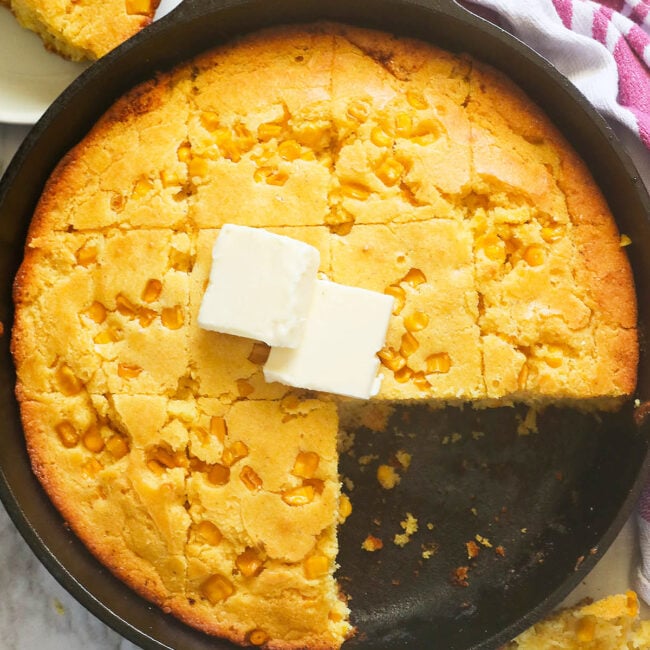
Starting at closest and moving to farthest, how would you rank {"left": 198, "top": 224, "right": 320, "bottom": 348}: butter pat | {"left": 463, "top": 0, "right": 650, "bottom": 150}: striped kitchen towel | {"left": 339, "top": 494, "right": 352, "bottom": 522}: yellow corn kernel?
{"left": 198, "top": 224, "right": 320, "bottom": 348}: butter pat < {"left": 463, "top": 0, "right": 650, "bottom": 150}: striped kitchen towel < {"left": 339, "top": 494, "right": 352, "bottom": 522}: yellow corn kernel

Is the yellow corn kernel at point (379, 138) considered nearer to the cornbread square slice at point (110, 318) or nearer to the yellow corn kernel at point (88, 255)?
the cornbread square slice at point (110, 318)

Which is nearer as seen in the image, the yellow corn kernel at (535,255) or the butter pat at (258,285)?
the butter pat at (258,285)

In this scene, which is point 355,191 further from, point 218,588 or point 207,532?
point 218,588

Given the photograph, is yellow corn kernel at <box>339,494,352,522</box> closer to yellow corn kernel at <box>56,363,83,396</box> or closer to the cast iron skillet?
the cast iron skillet

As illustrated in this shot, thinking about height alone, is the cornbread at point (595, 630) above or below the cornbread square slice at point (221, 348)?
below

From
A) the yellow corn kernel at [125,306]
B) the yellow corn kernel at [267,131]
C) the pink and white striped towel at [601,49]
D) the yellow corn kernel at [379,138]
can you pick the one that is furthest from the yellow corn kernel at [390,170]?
the yellow corn kernel at [125,306]

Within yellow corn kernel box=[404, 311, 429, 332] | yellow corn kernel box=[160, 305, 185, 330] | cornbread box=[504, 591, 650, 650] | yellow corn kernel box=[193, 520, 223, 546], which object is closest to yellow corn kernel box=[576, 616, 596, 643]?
cornbread box=[504, 591, 650, 650]
